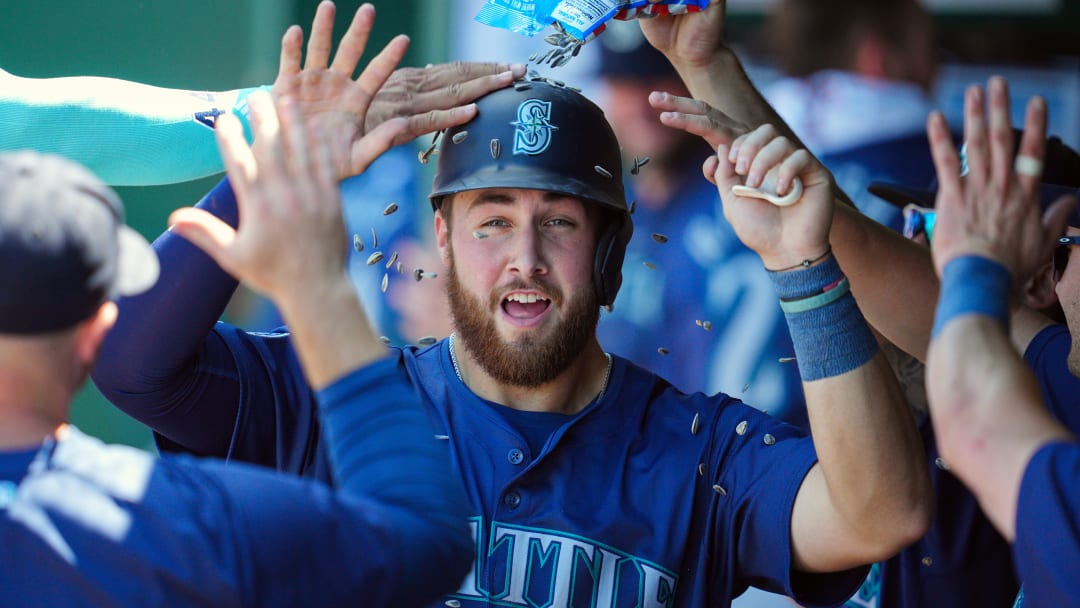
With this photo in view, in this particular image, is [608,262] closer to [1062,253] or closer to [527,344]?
[527,344]

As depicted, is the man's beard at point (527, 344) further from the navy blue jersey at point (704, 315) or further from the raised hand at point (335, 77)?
the navy blue jersey at point (704, 315)

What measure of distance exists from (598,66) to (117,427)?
8.60 ft

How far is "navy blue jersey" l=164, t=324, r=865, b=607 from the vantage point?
2.58m

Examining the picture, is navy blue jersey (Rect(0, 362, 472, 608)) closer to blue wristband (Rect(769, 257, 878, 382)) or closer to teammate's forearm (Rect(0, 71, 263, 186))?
blue wristband (Rect(769, 257, 878, 382))

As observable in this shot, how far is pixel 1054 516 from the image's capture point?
1.62 meters

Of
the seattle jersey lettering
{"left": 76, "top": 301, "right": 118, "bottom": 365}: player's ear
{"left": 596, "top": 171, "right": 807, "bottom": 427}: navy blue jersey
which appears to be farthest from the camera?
{"left": 596, "top": 171, "right": 807, "bottom": 427}: navy blue jersey

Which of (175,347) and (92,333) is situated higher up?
(92,333)

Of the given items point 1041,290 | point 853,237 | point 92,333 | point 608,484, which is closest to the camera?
point 92,333

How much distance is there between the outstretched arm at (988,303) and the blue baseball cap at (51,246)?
3.84 ft

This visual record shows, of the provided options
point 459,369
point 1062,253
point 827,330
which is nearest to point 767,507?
point 827,330

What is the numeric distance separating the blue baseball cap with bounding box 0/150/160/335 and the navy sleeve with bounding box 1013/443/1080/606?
4.17 ft

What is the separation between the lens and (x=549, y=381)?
2.88 meters

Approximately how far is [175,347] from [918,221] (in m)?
2.11

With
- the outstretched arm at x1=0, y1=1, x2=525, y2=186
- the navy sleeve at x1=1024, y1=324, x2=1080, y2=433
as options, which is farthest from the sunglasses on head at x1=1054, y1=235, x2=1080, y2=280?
the outstretched arm at x1=0, y1=1, x2=525, y2=186
